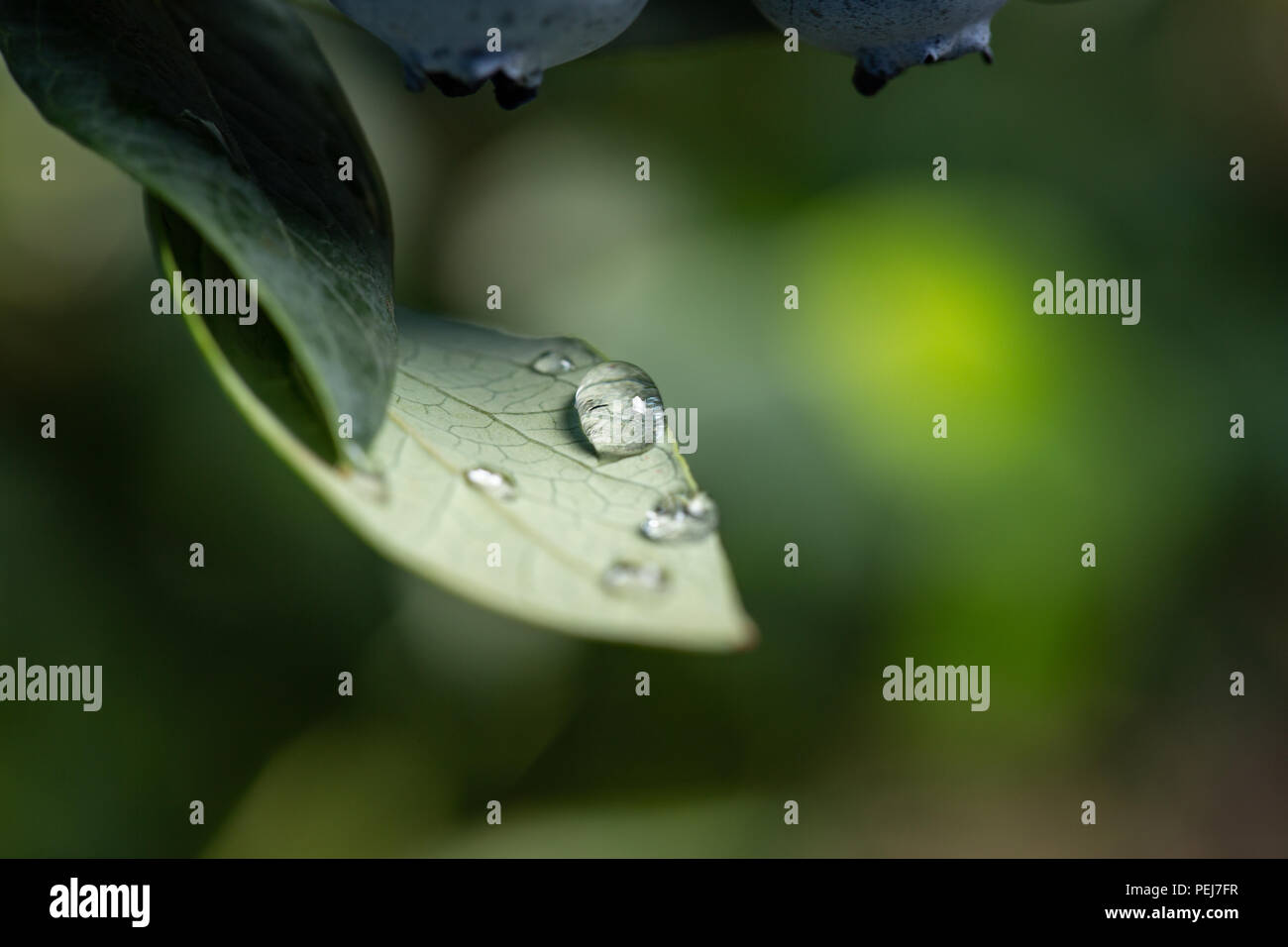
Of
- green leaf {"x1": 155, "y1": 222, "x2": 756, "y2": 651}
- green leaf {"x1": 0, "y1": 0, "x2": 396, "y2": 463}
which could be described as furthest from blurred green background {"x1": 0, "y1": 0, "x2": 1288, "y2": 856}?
green leaf {"x1": 155, "y1": 222, "x2": 756, "y2": 651}

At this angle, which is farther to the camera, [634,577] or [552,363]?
[552,363]

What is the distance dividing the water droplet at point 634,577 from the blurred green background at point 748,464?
3.29ft

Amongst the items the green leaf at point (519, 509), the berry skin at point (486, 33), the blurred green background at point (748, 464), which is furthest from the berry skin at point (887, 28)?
the blurred green background at point (748, 464)

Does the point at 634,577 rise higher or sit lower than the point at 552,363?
lower

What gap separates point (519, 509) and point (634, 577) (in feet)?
0.22

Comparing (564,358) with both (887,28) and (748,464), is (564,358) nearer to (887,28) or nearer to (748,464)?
(887,28)

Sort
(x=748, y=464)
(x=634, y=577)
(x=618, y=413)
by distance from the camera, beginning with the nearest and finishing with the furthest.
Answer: (x=634, y=577)
(x=618, y=413)
(x=748, y=464)

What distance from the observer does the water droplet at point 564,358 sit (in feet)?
1.79

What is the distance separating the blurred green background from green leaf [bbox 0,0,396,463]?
0.78 metres

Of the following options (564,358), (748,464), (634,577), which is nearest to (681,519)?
(634,577)

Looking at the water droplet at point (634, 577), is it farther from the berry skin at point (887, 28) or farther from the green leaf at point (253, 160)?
the berry skin at point (887, 28)

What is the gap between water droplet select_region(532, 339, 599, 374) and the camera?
547 mm

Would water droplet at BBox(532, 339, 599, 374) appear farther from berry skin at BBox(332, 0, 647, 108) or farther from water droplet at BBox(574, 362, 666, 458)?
berry skin at BBox(332, 0, 647, 108)

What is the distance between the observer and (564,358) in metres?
0.56
